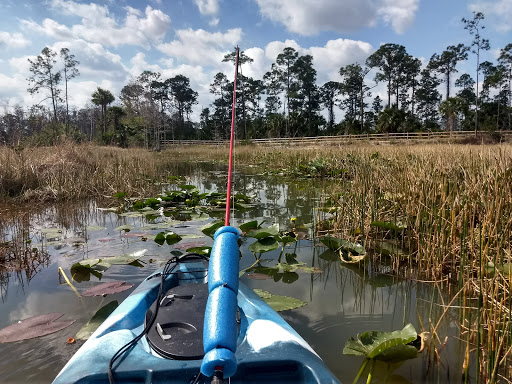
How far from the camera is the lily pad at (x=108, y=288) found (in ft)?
7.82

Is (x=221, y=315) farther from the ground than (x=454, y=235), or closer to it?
farther from the ground

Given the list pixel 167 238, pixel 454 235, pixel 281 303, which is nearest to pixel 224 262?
pixel 281 303

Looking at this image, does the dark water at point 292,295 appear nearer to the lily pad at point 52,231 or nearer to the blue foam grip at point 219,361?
the lily pad at point 52,231

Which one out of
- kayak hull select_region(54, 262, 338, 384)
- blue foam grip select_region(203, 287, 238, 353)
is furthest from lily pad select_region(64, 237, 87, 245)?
blue foam grip select_region(203, 287, 238, 353)

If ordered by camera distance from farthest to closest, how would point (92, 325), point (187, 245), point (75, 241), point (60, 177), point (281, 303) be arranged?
point (60, 177)
point (75, 241)
point (187, 245)
point (281, 303)
point (92, 325)

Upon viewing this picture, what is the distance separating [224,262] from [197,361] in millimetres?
498

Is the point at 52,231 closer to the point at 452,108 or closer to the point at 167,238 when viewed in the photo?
the point at 167,238

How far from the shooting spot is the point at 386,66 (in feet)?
128

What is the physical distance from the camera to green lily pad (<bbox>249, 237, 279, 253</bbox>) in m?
3.00

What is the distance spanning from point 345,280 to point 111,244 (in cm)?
261

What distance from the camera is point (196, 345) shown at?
50.9 inches

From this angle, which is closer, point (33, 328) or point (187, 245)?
point (33, 328)

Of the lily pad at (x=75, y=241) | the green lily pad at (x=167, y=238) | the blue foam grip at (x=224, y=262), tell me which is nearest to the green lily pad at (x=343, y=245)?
the green lily pad at (x=167, y=238)

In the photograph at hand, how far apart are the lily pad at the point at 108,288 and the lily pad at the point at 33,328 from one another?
279 mm
